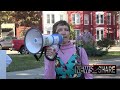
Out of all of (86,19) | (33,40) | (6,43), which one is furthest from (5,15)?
(86,19)

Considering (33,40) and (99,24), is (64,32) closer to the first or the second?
(33,40)

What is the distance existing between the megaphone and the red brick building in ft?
0.93

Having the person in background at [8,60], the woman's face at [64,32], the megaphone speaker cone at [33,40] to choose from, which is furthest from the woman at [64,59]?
the person in background at [8,60]

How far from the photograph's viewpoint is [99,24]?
10.6ft

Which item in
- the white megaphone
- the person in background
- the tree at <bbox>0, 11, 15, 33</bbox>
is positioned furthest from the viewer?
the person in background

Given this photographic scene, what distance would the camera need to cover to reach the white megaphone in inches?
103

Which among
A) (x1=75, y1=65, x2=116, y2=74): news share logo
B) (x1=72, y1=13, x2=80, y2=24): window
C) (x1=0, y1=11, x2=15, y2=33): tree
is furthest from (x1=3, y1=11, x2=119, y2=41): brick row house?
(x1=75, y1=65, x2=116, y2=74): news share logo

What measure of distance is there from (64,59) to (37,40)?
0.85ft

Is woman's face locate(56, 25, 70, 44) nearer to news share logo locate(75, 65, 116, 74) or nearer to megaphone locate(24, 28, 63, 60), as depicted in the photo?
megaphone locate(24, 28, 63, 60)

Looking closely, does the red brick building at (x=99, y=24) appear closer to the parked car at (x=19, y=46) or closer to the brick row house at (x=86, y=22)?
the brick row house at (x=86, y=22)
